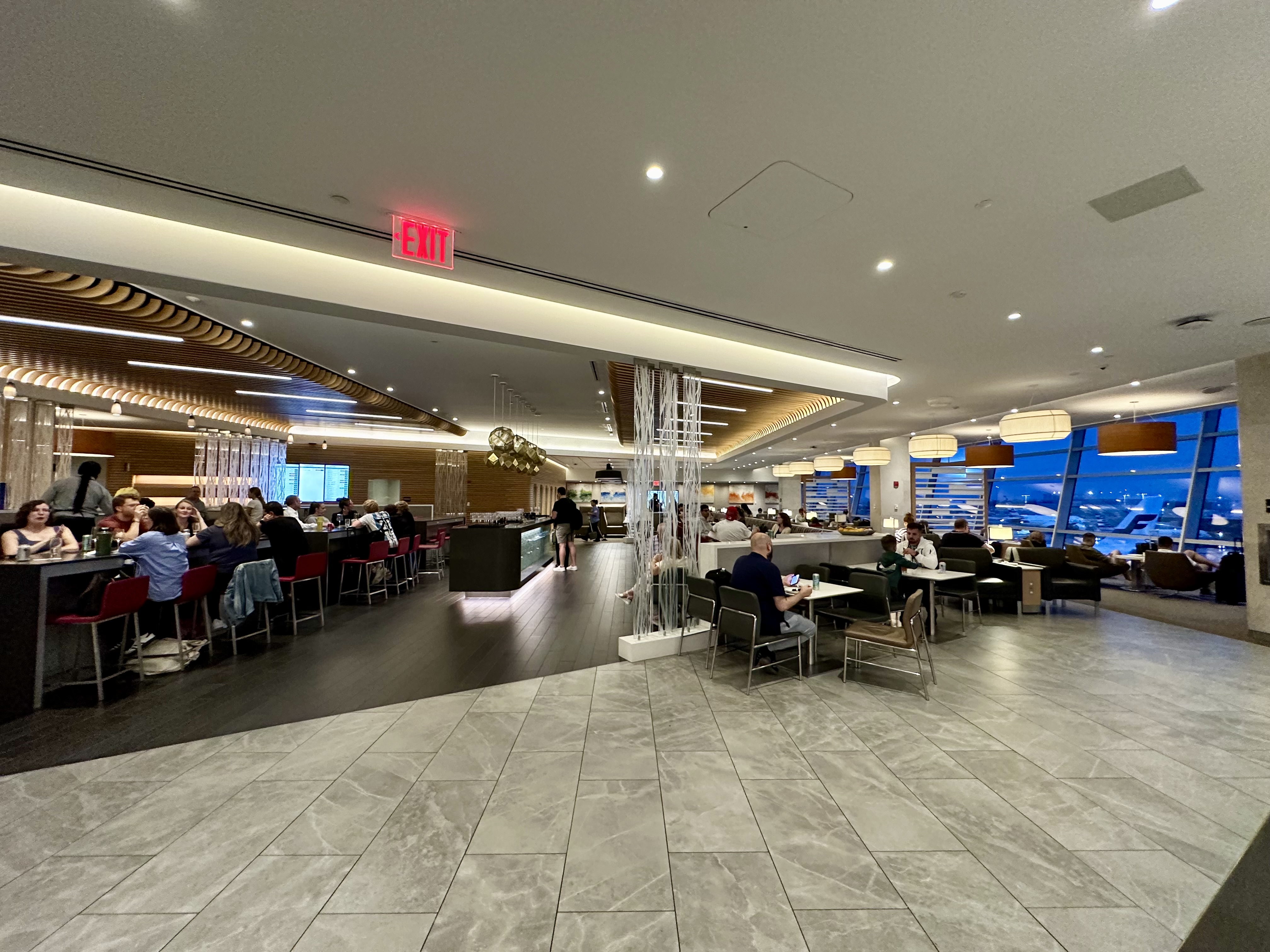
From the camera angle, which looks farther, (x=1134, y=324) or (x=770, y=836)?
(x=1134, y=324)

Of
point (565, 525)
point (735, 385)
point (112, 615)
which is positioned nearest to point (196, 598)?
point (112, 615)

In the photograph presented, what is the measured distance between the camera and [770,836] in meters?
2.44

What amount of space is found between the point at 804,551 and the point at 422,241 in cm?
605

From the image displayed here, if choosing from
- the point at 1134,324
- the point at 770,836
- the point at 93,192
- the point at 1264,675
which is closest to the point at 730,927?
the point at 770,836

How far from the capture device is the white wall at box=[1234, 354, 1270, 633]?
6.20 m

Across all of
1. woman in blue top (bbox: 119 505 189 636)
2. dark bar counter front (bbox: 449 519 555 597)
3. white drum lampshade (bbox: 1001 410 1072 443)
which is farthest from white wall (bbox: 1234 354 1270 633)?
woman in blue top (bbox: 119 505 189 636)

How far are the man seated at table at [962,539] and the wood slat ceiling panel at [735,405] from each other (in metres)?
3.03

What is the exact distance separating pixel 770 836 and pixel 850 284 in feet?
13.9

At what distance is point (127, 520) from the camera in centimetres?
575

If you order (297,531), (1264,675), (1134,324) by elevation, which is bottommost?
(1264,675)

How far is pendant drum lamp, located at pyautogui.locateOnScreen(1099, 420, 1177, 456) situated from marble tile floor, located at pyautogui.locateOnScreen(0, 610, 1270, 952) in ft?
14.8

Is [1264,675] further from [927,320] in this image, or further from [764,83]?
[764,83]

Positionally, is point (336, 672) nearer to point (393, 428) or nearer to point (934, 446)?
point (934, 446)

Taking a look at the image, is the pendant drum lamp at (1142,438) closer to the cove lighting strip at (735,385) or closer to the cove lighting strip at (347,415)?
the cove lighting strip at (735,385)
